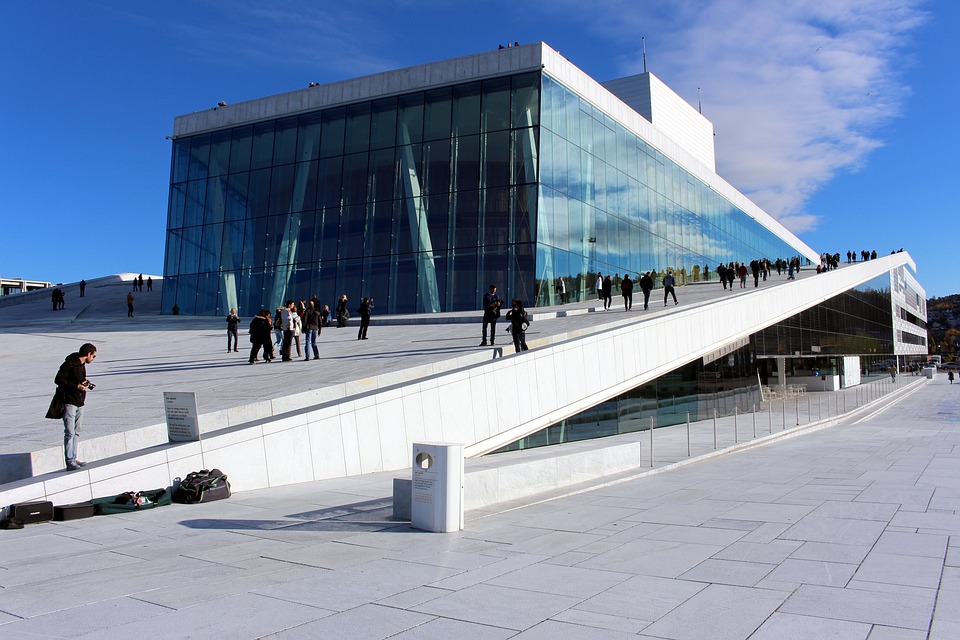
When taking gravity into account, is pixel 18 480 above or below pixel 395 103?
below

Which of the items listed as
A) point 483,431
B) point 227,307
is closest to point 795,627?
point 483,431

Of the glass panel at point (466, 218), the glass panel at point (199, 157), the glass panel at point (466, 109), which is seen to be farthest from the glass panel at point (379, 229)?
the glass panel at point (199, 157)

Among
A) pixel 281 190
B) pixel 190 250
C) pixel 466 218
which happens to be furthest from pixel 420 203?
pixel 190 250

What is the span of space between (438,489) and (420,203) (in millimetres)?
28158

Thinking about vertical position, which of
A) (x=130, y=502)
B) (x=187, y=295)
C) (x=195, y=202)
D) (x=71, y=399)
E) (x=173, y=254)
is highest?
(x=195, y=202)

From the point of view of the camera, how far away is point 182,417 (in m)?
8.98

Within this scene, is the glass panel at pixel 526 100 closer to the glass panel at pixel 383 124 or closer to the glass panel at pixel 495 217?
the glass panel at pixel 495 217

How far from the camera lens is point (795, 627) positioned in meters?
4.20

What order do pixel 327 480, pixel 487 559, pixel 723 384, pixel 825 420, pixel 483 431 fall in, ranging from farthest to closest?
pixel 723 384
pixel 825 420
pixel 483 431
pixel 327 480
pixel 487 559

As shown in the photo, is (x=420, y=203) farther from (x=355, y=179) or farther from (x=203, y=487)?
(x=203, y=487)

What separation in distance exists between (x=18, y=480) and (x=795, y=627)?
8040 millimetres

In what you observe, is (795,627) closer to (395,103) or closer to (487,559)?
(487,559)

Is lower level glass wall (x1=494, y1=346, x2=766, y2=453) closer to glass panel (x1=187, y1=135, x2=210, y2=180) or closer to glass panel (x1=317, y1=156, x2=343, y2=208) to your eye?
glass panel (x1=317, y1=156, x2=343, y2=208)

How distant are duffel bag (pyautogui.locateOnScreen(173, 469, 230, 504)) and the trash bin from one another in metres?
2.75
